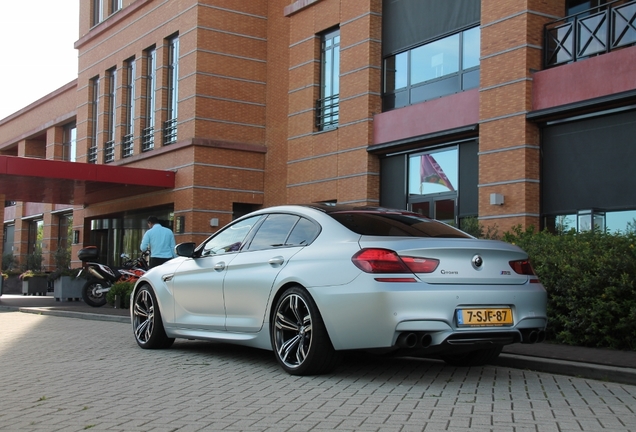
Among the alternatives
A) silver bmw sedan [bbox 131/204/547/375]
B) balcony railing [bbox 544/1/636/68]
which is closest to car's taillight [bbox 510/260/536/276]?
silver bmw sedan [bbox 131/204/547/375]

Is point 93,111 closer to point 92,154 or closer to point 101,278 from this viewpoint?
point 92,154

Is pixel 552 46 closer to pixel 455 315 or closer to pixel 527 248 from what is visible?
pixel 527 248

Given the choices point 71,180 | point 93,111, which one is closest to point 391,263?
point 71,180

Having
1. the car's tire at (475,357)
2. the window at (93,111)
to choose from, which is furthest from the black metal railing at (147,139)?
the car's tire at (475,357)

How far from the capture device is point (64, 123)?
1487 inches

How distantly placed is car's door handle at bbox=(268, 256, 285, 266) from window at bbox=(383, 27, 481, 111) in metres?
11.8

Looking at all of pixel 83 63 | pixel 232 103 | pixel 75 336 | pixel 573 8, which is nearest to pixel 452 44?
pixel 573 8

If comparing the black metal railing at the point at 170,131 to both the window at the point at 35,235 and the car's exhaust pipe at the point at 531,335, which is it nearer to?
the window at the point at 35,235

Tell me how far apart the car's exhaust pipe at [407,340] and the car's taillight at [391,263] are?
0.49 metres

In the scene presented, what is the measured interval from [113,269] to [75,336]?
8972 mm

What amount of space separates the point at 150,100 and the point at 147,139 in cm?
139

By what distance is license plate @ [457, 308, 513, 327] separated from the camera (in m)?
6.25

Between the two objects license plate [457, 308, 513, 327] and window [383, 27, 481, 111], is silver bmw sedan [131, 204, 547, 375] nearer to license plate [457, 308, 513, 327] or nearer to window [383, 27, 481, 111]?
license plate [457, 308, 513, 327]

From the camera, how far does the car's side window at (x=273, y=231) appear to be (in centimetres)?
757
